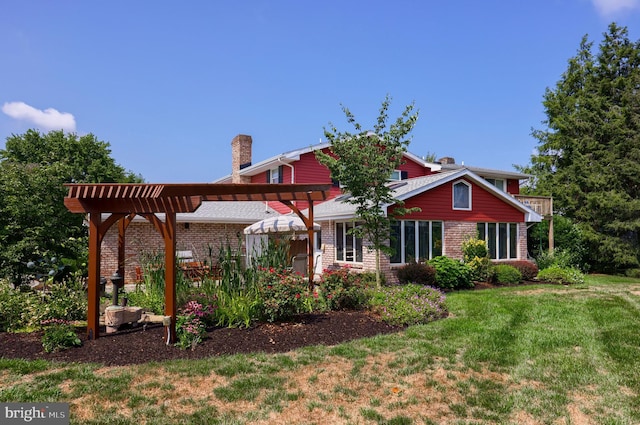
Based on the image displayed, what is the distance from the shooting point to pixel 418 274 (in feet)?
42.4

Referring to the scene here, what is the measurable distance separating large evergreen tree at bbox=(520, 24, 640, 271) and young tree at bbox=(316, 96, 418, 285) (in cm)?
1363

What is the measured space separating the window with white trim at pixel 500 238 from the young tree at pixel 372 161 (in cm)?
665

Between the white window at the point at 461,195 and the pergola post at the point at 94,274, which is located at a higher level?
the white window at the point at 461,195

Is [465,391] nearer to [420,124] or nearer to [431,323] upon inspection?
[431,323]

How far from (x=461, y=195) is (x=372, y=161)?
623 cm

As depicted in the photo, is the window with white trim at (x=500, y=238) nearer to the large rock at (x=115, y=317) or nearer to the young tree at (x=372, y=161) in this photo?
the young tree at (x=372, y=161)

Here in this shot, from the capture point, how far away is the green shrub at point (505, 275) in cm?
1452

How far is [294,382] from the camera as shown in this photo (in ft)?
15.2

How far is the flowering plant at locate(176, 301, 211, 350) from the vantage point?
5.85m

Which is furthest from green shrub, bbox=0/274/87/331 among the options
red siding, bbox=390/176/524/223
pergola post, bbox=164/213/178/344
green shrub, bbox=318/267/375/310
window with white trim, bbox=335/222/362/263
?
red siding, bbox=390/176/524/223

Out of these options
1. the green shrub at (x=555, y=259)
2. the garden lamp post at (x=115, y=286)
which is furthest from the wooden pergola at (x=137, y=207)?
the green shrub at (x=555, y=259)

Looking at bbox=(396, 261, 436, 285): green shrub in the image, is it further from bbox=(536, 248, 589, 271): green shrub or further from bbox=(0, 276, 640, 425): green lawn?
bbox=(536, 248, 589, 271): green shrub

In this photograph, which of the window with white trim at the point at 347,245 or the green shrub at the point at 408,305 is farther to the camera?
the window with white trim at the point at 347,245

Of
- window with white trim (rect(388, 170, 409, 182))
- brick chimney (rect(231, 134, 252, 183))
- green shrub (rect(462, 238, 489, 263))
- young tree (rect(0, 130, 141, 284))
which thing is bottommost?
green shrub (rect(462, 238, 489, 263))
